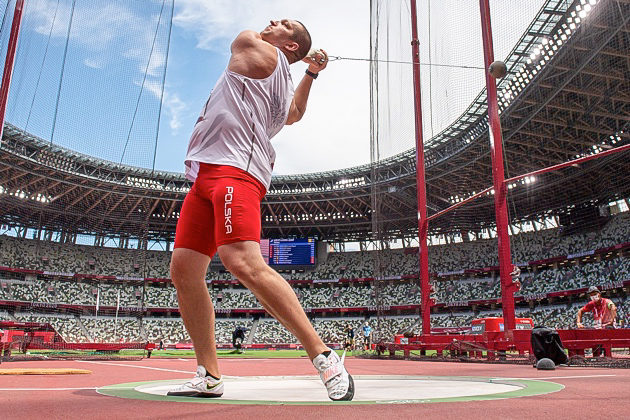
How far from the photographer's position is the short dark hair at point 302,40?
2395 mm

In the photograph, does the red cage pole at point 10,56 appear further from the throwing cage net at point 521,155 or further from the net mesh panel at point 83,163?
the throwing cage net at point 521,155

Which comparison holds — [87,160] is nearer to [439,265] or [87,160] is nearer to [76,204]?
[76,204]

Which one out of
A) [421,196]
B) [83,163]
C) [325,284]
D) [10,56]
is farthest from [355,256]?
[10,56]

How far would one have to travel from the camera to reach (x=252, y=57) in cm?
218

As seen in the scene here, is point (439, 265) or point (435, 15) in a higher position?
point (435, 15)

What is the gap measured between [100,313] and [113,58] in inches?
1103

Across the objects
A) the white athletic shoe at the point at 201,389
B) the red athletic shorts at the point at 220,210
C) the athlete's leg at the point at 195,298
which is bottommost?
the white athletic shoe at the point at 201,389

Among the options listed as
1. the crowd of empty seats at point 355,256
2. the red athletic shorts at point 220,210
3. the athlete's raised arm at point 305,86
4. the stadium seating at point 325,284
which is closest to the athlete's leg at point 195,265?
the red athletic shorts at point 220,210

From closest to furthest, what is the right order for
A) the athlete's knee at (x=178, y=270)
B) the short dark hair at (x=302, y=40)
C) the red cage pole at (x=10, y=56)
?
the athlete's knee at (x=178, y=270) < the short dark hair at (x=302, y=40) < the red cage pole at (x=10, y=56)

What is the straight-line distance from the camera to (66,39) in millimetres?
10422

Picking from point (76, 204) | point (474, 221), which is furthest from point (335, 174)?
point (76, 204)

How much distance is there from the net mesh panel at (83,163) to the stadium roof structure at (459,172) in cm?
21

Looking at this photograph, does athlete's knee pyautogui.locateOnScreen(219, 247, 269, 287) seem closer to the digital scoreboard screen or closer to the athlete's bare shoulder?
the athlete's bare shoulder

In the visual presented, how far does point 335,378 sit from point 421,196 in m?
10.6
